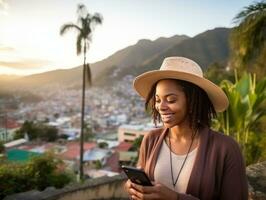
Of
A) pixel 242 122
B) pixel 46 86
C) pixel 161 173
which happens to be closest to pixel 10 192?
pixel 242 122

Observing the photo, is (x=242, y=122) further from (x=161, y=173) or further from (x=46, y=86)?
(x=46, y=86)

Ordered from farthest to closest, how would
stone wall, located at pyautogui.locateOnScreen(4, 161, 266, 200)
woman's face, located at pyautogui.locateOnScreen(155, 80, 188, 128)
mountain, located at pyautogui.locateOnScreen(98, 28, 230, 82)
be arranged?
1. mountain, located at pyautogui.locateOnScreen(98, 28, 230, 82)
2. stone wall, located at pyautogui.locateOnScreen(4, 161, 266, 200)
3. woman's face, located at pyautogui.locateOnScreen(155, 80, 188, 128)

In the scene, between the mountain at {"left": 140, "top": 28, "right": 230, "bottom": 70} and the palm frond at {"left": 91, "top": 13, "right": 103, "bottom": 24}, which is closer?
the palm frond at {"left": 91, "top": 13, "right": 103, "bottom": 24}

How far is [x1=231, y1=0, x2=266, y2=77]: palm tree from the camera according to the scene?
8.19 m

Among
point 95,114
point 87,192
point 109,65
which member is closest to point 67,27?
point 87,192

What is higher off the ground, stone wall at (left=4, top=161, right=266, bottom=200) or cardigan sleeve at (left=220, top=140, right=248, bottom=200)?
cardigan sleeve at (left=220, top=140, right=248, bottom=200)

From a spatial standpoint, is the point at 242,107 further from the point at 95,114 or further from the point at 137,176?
the point at 95,114

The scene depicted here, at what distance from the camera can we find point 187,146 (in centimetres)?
150

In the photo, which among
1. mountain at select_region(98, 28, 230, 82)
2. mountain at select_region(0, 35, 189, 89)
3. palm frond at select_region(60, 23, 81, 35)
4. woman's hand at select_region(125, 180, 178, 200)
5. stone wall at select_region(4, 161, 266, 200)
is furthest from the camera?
mountain at select_region(0, 35, 189, 89)

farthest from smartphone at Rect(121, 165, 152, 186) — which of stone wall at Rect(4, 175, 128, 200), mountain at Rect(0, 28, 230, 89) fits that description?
mountain at Rect(0, 28, 230, 89)

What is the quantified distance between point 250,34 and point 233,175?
7571mm

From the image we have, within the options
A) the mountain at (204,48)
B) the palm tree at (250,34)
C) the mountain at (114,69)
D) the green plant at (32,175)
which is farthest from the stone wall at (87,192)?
the mountain at (114,69)

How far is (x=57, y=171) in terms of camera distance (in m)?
6.25

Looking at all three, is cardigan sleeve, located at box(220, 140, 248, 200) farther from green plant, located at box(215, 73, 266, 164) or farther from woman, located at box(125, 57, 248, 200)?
green plant, located at box(215, 73, 266, 164)
